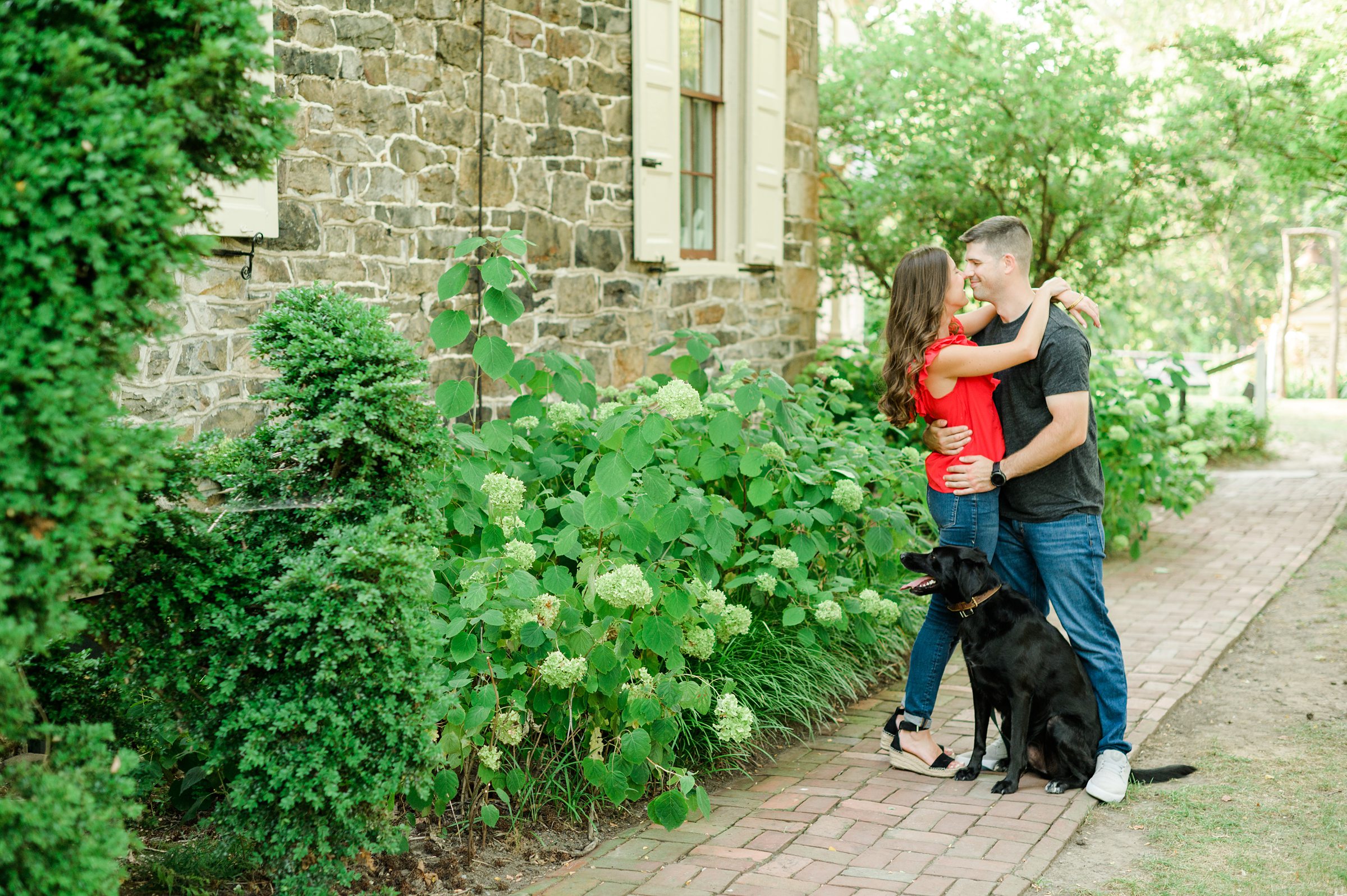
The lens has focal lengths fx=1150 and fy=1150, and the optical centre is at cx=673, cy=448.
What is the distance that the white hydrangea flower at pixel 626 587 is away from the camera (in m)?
3.46

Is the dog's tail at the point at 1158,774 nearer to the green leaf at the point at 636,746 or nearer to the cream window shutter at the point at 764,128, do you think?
the green leaf at the point at 636,746

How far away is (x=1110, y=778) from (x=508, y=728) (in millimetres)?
2109

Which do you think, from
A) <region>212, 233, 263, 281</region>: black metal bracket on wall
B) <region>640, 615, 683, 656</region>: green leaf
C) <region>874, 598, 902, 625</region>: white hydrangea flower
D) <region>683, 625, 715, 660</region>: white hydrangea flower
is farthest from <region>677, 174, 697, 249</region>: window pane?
<region>640, 615, 683, 656</region>: green leaf

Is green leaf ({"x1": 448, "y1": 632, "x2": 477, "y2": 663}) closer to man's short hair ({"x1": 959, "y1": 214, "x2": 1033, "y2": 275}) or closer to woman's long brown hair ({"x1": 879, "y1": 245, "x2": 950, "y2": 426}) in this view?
woman's long brown hair ({"x1": 879, "y1": 245, "x2": 950, "y2": 426})

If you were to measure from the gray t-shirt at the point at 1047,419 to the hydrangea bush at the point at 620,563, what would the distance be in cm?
70

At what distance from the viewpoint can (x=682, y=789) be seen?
136 inches

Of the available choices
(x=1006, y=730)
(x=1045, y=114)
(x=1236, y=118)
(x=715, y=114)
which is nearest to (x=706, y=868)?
(x=1006, y=730)

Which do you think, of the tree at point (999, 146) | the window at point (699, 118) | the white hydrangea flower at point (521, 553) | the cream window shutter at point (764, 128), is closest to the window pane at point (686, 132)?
the window at point (699, 118)

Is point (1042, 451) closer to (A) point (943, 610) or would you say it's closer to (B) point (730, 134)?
(A) point (943, 610)

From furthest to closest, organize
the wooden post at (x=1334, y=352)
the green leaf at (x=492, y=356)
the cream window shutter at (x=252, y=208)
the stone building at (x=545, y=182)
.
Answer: the wooden post at (x=1334, y=352)
the stone building at (x=545, y=182)
the cream window shutter at (x=252, y=208)
the green leaf at (x=492, y=356)

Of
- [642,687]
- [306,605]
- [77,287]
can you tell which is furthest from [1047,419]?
[77,287]

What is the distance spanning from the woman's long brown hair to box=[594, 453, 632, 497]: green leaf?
1.00m

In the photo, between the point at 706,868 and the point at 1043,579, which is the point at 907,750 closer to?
the point at 1043,579

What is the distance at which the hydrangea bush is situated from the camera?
346cm
